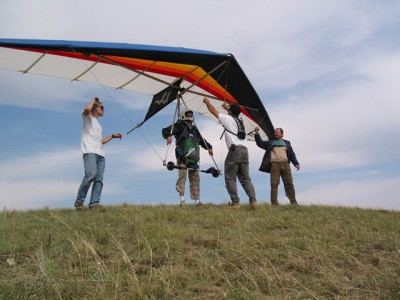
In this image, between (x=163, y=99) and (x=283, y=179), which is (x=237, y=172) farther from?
(x=163, y=99)

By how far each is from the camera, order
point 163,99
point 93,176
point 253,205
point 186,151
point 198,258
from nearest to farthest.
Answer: point 198,258 < point 93,176 < point 253,205 < point 186,151 < point 163,99

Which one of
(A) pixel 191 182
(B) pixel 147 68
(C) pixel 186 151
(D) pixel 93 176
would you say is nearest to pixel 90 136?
(D) pixel 93 176

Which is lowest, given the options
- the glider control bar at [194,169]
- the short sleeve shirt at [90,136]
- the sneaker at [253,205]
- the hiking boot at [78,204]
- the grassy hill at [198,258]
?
the grassy hill at [198,258]

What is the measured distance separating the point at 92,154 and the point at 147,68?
270cm

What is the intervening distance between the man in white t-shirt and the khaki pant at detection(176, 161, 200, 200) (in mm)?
1029

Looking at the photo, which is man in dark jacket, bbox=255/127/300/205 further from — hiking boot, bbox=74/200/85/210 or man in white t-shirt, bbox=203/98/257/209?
hiking boot, bbox=74/200/85/210

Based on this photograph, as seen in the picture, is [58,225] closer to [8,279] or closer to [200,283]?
[8,279]

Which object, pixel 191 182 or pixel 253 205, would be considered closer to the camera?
pixel 253 205

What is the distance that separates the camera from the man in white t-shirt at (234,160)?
8.21 meters

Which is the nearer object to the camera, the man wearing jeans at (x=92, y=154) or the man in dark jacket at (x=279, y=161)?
the man wearing jeans at (x=92, y=154)

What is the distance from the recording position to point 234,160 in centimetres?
820

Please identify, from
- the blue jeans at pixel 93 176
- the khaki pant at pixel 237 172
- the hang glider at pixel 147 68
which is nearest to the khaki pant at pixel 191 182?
the khaki pant at pixel 237 172

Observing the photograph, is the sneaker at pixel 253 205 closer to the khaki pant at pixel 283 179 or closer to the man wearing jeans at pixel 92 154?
the khaki pant at pixel 283 179

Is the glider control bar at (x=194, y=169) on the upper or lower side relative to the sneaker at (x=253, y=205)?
upper
